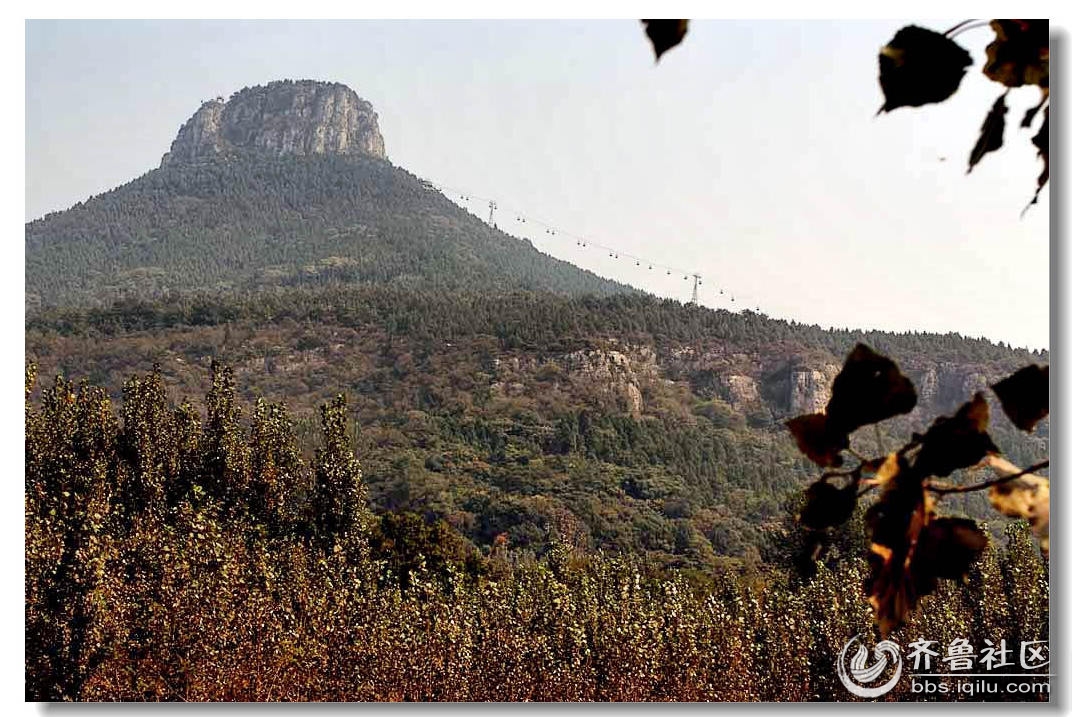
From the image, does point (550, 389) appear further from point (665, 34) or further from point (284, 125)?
Result: point (284, 125)

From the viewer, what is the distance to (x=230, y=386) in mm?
7418

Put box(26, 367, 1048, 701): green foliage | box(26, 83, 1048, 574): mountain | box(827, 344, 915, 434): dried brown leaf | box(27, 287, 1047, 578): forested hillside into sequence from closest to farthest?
box(827, 344, 915, 434): dried brown leaf
box(26, 367, 1048, 701): green foliage
box(27, 287, 1047, 578): forested hillside
box(26, 83, 1048, 574): mountain

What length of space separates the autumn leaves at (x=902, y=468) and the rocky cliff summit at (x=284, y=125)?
41.2m

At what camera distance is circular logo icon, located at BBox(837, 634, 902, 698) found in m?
4.80

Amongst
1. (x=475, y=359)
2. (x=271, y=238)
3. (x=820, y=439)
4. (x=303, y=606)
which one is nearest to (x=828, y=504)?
(x=820, y=439)

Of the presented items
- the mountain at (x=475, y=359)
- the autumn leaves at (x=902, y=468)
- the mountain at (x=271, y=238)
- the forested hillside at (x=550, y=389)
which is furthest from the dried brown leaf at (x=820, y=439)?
the mountain at (x=271, y=238)

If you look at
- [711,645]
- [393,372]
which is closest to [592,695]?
[711,645]

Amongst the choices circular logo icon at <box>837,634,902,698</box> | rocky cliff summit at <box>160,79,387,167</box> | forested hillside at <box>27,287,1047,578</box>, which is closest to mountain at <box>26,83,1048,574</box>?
forested hillside at <box>27,287,1047,578</box>

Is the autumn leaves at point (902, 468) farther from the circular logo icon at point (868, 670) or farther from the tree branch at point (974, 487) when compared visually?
the circular logo icon at point (868, 670)

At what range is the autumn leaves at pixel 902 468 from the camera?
33 cm

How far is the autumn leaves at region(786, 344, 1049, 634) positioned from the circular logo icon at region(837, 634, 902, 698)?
15.2 feet

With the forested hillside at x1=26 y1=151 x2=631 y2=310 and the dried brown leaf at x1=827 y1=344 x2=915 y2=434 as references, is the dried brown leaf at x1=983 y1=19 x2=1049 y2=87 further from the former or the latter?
the forested hillside at x1=26 y1=151 x2=631 y2=310

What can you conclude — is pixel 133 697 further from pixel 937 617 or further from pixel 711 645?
pixel 937 617

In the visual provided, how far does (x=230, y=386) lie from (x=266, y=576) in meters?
2.01
